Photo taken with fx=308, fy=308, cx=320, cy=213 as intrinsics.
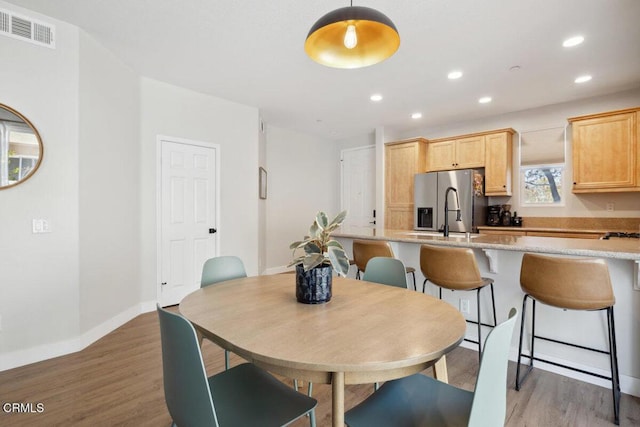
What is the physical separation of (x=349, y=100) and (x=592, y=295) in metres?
3.42

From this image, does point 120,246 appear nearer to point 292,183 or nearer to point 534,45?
point 292,183

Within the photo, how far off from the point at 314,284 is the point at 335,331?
0.35 meters

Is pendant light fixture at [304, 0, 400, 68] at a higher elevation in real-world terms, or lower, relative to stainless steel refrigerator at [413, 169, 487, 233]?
higher

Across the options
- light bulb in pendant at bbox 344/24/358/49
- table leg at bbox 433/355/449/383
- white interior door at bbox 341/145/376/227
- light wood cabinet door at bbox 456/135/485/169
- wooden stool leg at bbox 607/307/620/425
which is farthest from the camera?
white interior door at bbox 341/145/376/227

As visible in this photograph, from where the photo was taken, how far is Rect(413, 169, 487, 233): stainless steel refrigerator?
181 inches

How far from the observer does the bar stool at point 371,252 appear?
265 centimetres

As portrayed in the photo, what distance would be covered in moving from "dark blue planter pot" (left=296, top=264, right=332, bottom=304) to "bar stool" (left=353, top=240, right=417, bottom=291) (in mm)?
1297

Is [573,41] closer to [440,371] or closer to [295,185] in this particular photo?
[440,371]

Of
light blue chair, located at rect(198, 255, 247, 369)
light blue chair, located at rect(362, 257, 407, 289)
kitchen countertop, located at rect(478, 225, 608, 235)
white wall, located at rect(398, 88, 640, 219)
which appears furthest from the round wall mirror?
white wall, located at rect(398, 88, 640, 219)

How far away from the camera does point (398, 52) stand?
9.78 feet

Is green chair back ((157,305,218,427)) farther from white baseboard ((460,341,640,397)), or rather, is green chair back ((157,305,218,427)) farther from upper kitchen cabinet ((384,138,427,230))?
upper kitchen cabinet ((384,138,427,230))

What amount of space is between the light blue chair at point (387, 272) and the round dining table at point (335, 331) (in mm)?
202

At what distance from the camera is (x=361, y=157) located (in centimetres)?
625

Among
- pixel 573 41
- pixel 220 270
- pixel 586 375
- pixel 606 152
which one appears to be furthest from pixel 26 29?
pixel 606 152
